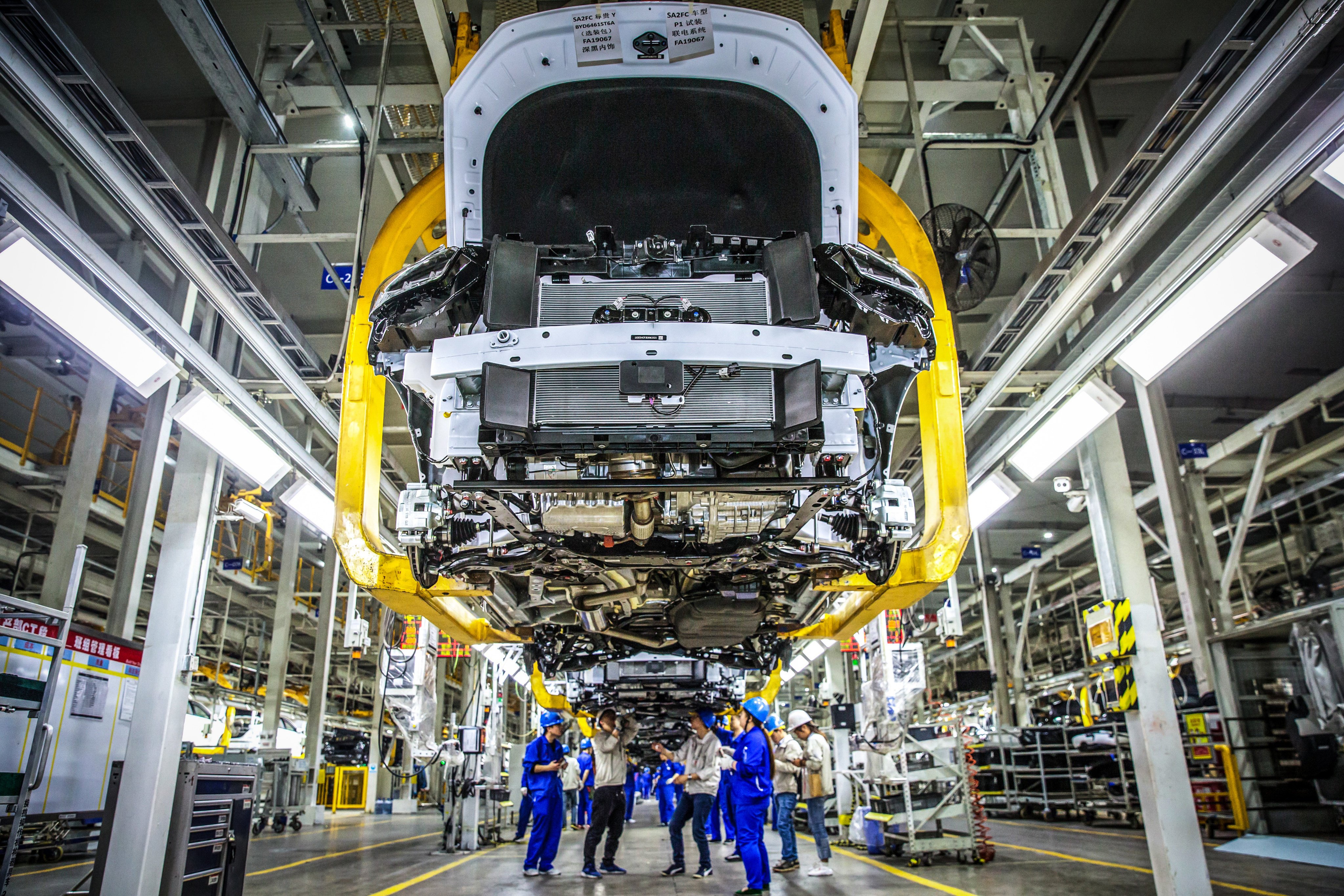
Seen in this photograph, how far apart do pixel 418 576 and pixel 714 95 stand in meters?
2.35

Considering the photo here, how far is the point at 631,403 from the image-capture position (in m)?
2.42

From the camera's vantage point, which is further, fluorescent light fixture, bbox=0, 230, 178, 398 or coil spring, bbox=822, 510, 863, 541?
coil spring, bbox=822, 510, 863, 541

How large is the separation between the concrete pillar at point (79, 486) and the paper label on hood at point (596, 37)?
752 centimetres

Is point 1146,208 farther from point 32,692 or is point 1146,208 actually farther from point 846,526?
point 32,692

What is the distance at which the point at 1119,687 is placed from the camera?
5102 mm

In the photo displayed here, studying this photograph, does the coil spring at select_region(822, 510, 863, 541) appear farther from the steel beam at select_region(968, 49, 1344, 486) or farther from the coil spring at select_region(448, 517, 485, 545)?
the steel beam at select_region(968, 49, 1344, 486)

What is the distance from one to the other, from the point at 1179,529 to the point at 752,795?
6004 mm

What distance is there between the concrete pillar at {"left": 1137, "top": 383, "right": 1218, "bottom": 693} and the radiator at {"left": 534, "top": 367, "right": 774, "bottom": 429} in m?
7.04

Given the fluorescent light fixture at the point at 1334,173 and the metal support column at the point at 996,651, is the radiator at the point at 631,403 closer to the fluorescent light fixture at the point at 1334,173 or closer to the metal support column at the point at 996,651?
the fluorescent light fixture at the point at 1334,173

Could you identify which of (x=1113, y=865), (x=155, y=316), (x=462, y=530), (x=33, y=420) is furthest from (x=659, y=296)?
(x=33, y=420)

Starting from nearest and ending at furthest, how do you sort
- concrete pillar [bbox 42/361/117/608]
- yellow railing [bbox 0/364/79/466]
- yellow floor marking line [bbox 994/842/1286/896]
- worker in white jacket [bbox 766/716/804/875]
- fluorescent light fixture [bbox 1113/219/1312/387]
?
fluorescent light fixture [bbox 1113/219/1312/387] → yellow floor marking line [bbox 994/842/1286/896] → worker in white jacket [bbox 766/716/804/875] → concrete pillar [bbox 42/361/117/608] → yellow railing [bbox 0/364/79/466]

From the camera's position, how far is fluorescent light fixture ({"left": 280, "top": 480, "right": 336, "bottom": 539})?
5074mm

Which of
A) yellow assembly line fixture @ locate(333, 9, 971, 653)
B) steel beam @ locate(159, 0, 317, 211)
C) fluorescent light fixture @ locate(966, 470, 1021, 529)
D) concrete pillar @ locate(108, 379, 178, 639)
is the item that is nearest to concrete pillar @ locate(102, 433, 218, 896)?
concrete pillar @ locate(108, 379, 178, 639)

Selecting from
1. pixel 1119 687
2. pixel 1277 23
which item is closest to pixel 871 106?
pixel 1277 23
